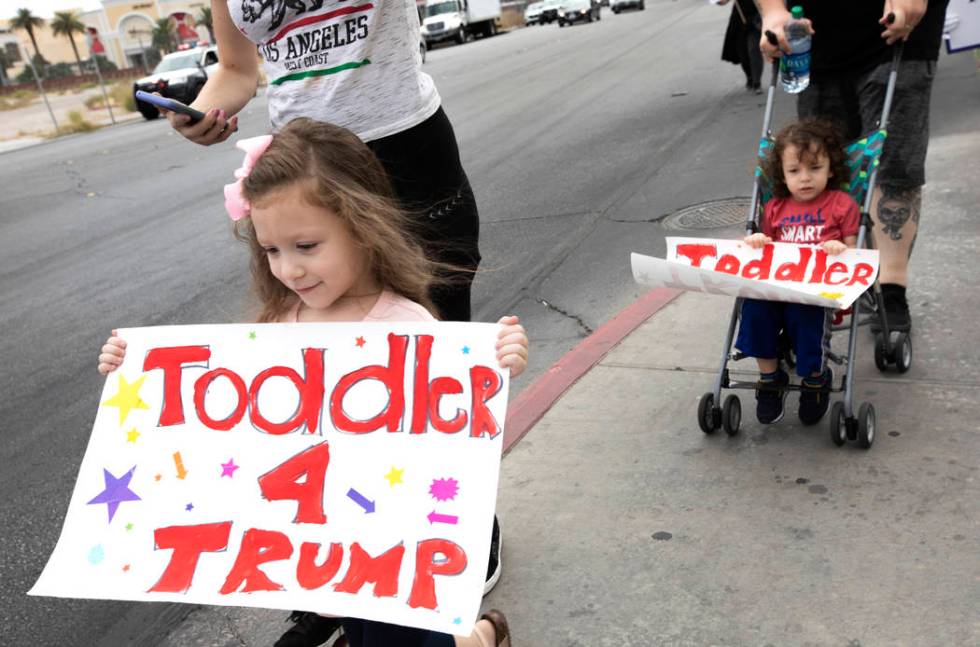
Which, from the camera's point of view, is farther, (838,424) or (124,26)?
(124,26)

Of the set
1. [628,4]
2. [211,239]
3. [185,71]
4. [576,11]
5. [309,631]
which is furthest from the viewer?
[628,4]

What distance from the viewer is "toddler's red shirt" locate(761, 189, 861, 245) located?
337 centimetres

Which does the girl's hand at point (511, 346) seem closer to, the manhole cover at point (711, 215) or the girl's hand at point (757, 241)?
the girl's hand at point (757, 241)

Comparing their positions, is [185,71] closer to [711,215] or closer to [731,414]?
[711,215]

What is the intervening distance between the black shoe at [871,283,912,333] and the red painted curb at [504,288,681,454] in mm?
1118

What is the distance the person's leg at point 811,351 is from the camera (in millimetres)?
3229

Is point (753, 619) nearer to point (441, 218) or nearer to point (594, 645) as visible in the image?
point (594, 645)

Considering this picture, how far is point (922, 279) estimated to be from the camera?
14.9 feet

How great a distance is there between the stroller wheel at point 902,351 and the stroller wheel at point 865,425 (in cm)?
55

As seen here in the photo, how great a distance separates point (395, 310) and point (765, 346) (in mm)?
1606

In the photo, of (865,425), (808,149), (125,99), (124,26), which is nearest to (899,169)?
(808,149)

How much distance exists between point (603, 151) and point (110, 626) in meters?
7.53

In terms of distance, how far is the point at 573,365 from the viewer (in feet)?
13.8

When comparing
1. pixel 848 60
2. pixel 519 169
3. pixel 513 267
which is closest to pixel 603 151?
pixel 519 169
